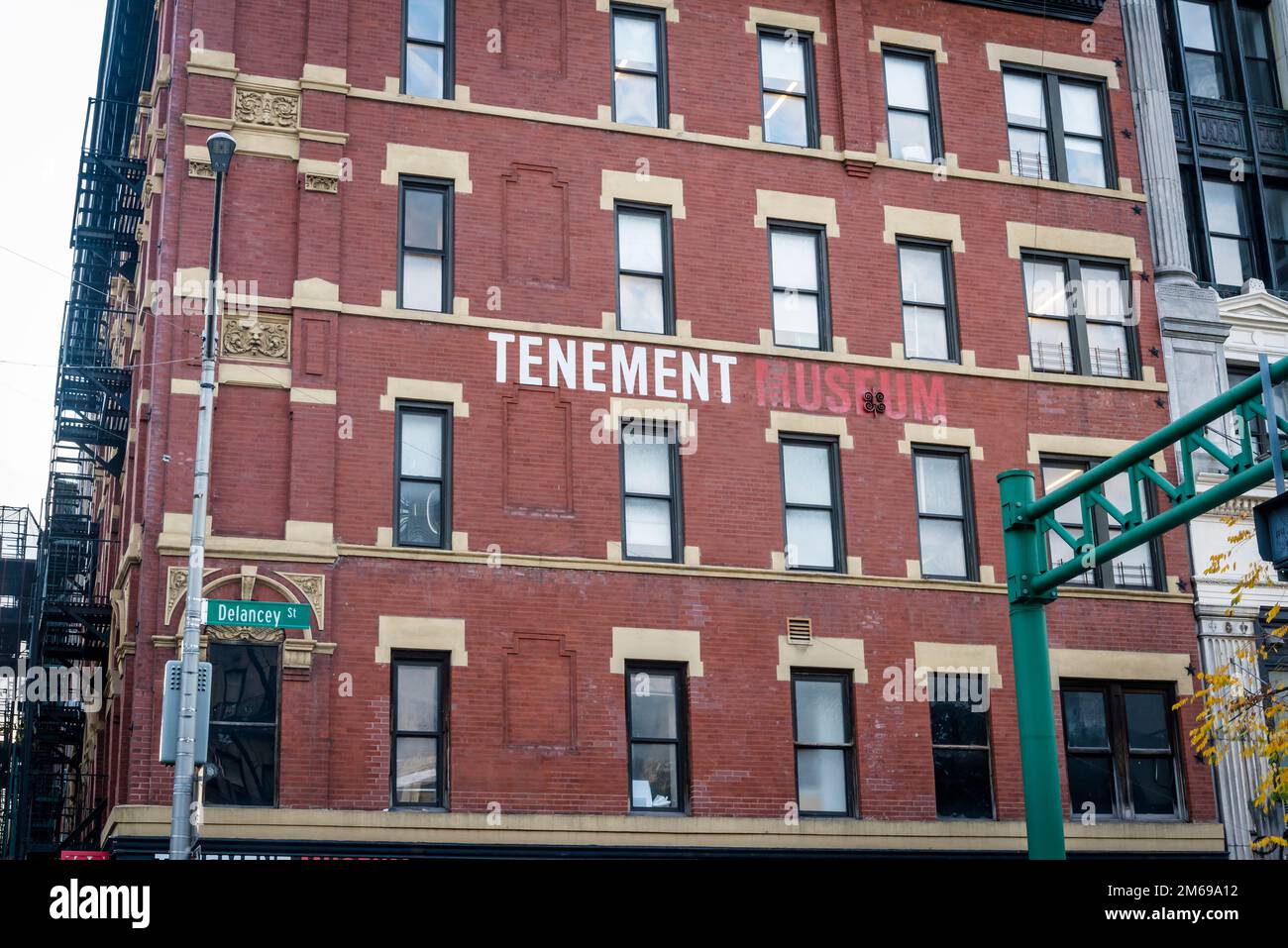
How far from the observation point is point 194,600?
770 inches

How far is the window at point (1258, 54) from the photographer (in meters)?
31.1

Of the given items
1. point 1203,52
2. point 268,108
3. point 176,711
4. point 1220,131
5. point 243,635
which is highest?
point 1203,52

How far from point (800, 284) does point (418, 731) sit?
9839 mm

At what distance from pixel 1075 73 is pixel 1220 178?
3770 millimetres

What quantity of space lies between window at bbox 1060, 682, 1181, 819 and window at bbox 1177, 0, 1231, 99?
40.8 feet

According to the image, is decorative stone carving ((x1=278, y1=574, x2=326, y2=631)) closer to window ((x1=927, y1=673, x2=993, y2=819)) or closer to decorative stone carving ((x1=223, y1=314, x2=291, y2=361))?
decorative stone carving ((x1=223, y1=314, x2=291, y2=361))

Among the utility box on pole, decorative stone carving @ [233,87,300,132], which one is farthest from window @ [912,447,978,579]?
the utility box on pole

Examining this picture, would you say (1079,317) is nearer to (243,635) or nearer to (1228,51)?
(1228,51)

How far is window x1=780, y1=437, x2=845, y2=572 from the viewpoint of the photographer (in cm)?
2488

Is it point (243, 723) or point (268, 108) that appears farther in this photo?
point (268, 108)

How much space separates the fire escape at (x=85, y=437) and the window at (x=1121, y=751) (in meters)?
15.8

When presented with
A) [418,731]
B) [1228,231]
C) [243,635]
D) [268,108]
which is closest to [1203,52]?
[1228,231]

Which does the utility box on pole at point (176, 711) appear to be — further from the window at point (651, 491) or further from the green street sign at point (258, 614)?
the window at point (651, 491)

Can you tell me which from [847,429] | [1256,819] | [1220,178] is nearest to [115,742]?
[847,429]
